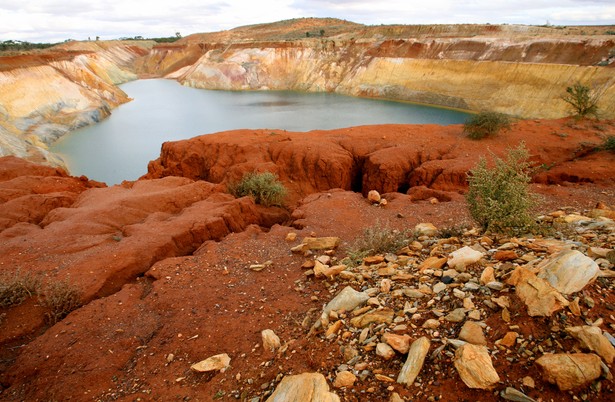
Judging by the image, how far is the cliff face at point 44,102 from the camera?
62.0 feet

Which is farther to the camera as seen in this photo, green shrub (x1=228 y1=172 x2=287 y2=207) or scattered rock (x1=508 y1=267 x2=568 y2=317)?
green shrub (x1=228 y1=172 x2=287 y2=207)

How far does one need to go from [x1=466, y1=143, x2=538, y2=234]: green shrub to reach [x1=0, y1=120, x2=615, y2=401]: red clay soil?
151 cm

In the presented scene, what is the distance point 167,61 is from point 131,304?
69.6m

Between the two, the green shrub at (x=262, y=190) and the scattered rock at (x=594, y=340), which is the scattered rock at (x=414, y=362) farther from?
the green shrub at (x=262, y=190)

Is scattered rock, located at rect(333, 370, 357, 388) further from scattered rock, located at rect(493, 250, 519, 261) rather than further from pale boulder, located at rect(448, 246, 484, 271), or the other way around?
scattered rock, located at rect(493, 250, 519, 261)

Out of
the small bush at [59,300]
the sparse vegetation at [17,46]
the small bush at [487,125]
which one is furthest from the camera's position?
the sparse vegetation at [17,46]

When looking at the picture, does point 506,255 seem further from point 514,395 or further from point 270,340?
point 270,340

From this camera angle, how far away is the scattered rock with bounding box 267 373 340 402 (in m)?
2.89

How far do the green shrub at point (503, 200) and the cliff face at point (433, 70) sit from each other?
2255 centimetres

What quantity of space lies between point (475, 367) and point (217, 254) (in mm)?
4911

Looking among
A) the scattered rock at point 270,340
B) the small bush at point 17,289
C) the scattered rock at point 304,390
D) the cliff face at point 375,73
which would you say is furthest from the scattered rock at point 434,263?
the cliff face at point 375,73

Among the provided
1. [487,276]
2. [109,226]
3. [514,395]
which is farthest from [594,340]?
[109,226]

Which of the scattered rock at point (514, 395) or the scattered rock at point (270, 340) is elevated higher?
the scattered rock at point (514, 395)

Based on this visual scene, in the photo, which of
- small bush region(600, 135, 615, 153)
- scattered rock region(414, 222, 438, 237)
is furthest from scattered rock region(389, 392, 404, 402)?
small bush region(600, 135, 615, 153)
